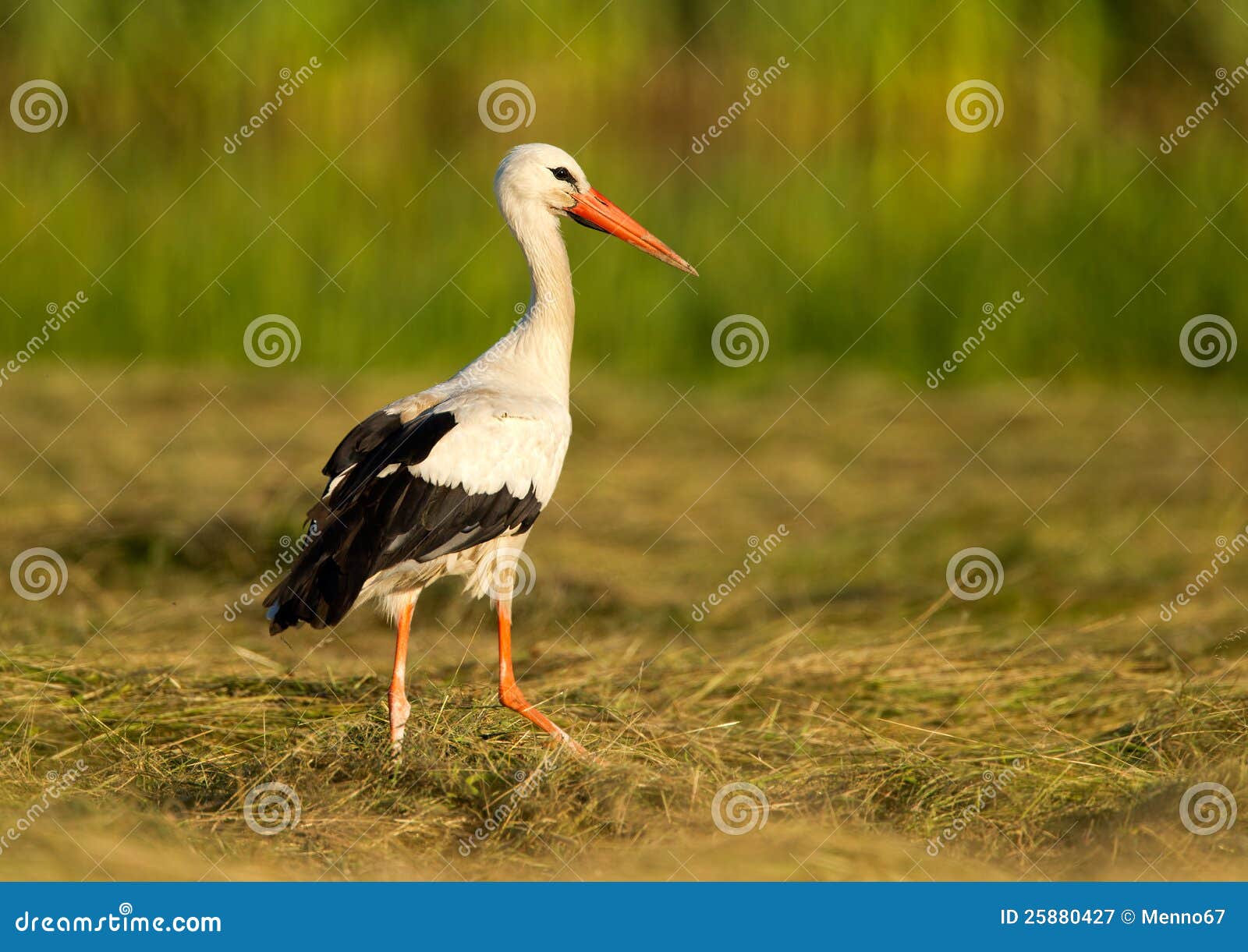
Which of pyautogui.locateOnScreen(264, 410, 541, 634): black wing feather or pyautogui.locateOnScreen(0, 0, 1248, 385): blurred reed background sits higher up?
pyautogui.locateOnScreen(0, 0, 1248, 385): blurred reed background

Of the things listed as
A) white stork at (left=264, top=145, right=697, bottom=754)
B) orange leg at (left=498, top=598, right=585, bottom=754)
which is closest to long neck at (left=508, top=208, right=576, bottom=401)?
white stork at (left=264, top=145, right=697, bottom=754)

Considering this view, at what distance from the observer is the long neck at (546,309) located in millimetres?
5094

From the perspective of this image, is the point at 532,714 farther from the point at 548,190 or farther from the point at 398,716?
the point at 548,190

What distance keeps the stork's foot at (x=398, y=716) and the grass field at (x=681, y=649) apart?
0.14 feet

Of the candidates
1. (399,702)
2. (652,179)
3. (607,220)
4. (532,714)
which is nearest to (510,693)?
(532,714)

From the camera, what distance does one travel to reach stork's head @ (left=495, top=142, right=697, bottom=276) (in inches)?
204

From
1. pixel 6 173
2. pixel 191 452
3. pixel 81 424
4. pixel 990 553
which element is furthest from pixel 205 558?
pixel 6 173

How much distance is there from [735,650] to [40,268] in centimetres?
614

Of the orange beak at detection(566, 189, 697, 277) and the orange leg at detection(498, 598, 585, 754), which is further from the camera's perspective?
the orange beak at detection(566, 189, 697, 277)

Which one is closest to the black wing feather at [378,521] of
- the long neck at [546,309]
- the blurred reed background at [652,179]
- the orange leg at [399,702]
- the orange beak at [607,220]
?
the orange leg at [399,702]

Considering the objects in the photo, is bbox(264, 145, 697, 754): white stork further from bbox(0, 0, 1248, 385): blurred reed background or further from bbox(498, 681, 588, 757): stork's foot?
bbox(0, 0, 1248, 385): blurred reed background

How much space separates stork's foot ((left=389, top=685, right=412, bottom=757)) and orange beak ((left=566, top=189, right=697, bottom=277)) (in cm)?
165

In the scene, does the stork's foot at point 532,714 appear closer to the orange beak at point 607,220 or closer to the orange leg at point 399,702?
the orange leg at point 399,702

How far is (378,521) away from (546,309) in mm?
952
